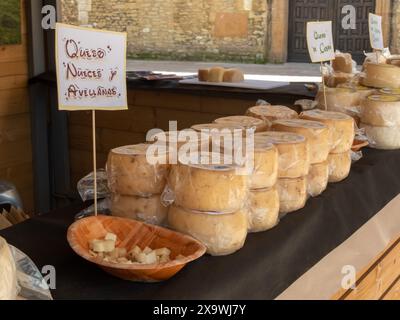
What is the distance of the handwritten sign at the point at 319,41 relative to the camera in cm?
208

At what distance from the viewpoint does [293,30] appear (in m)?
11.8

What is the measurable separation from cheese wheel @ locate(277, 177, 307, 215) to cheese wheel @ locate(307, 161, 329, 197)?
0.11 metres

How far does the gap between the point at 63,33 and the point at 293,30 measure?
36.3ft

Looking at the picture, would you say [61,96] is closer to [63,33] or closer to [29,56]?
[63,33]

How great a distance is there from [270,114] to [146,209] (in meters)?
0.69

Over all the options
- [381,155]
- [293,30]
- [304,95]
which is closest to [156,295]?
[381,155]

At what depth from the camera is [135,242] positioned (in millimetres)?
1225

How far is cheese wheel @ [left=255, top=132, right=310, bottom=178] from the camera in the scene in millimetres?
1473

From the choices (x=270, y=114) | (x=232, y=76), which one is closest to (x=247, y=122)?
(x=270, y=114)

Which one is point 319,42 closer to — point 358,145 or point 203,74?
point 358,145

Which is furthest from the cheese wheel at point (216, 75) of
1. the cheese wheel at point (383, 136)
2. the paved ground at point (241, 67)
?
the paved ground at point (241, 67)

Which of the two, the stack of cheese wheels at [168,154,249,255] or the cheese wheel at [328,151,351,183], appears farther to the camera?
the cheese wheel at [328,151,351,183]

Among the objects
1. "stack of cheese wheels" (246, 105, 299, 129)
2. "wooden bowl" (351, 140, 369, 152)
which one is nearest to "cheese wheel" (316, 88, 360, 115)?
"wooden bowl" (351, 140, 369, 152)

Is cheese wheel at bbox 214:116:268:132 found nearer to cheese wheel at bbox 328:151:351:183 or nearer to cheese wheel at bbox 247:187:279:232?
cheese wheel at bbox 328:151:351:183
